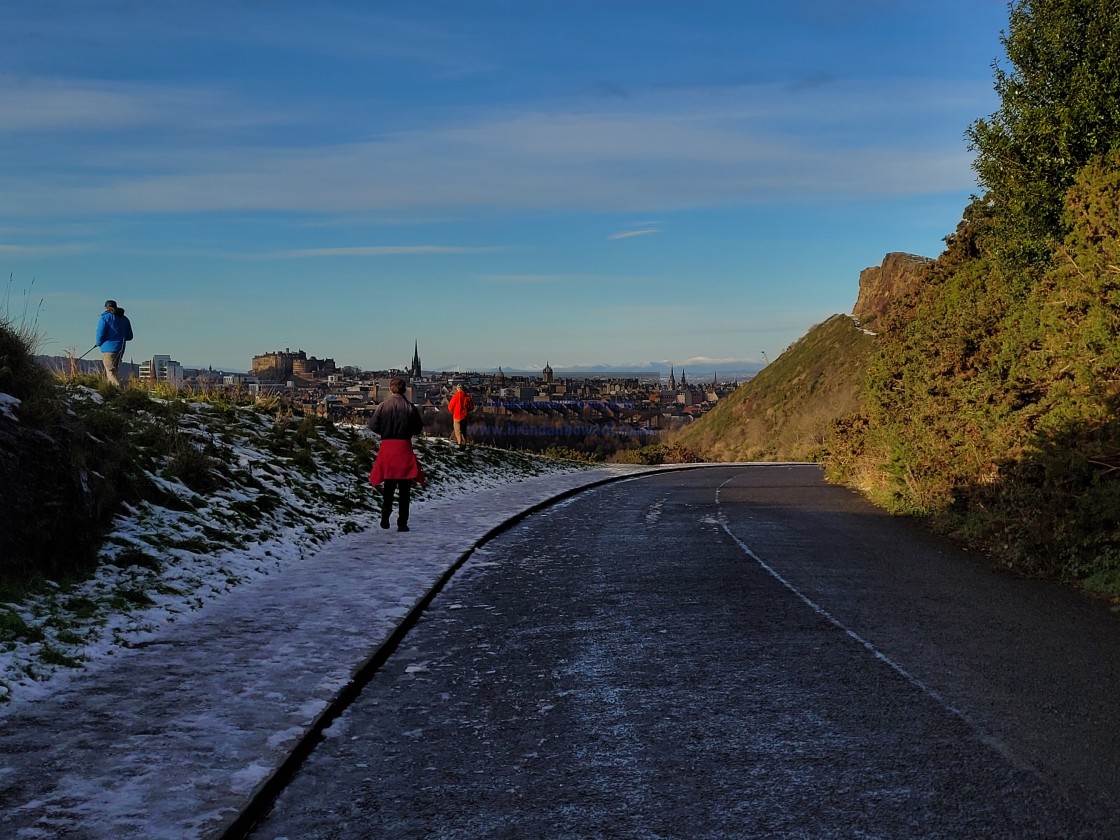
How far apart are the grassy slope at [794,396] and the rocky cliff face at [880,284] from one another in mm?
1974

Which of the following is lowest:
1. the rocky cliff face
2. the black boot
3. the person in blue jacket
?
the black boot

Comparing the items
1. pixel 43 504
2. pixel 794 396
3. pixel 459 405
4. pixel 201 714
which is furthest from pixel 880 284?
pixel 201 714

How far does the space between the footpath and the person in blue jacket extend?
10.8 m

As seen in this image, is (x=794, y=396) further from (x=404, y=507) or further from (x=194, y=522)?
(x=194, y=522)

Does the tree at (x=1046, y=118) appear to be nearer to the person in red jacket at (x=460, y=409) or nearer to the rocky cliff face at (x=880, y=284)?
the person in red jacket at (x=460, y=409)

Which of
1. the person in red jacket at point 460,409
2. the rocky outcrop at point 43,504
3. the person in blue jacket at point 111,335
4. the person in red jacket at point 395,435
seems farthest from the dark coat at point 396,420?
the person in red jacket at point 460,409

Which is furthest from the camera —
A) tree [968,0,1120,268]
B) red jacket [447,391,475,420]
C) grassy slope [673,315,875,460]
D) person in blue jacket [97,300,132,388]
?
grassy slope [673,315,875,460]

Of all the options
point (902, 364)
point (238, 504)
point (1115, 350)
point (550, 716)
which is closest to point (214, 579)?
point (238, 504)

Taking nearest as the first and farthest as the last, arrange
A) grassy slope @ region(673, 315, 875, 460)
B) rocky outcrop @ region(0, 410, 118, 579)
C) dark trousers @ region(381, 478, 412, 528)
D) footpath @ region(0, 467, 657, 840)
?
footpath @ region(0, 467, 657, 840)
rocky outcrop @ region(0, 410, 118, 579)
dark trousers @ region(381, 478, 412, 528)
grassy slope @ region(673, 315, 875, 460)

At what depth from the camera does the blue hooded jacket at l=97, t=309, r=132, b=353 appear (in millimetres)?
18391

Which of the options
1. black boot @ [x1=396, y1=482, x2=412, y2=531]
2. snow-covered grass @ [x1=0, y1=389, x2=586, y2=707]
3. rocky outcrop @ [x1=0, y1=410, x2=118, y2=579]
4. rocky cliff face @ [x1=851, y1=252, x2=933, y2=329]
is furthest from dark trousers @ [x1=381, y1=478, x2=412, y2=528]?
rocky cliff face @ [x1=851, y1=252, x2=933, y2=329]

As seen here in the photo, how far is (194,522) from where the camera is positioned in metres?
11.0

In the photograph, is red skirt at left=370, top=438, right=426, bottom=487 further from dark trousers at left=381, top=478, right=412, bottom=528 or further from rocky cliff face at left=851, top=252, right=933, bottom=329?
rocky cliff face at left=851, top=252, right=933, bottom=329

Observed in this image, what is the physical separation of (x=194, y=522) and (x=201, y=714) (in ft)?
19.5
